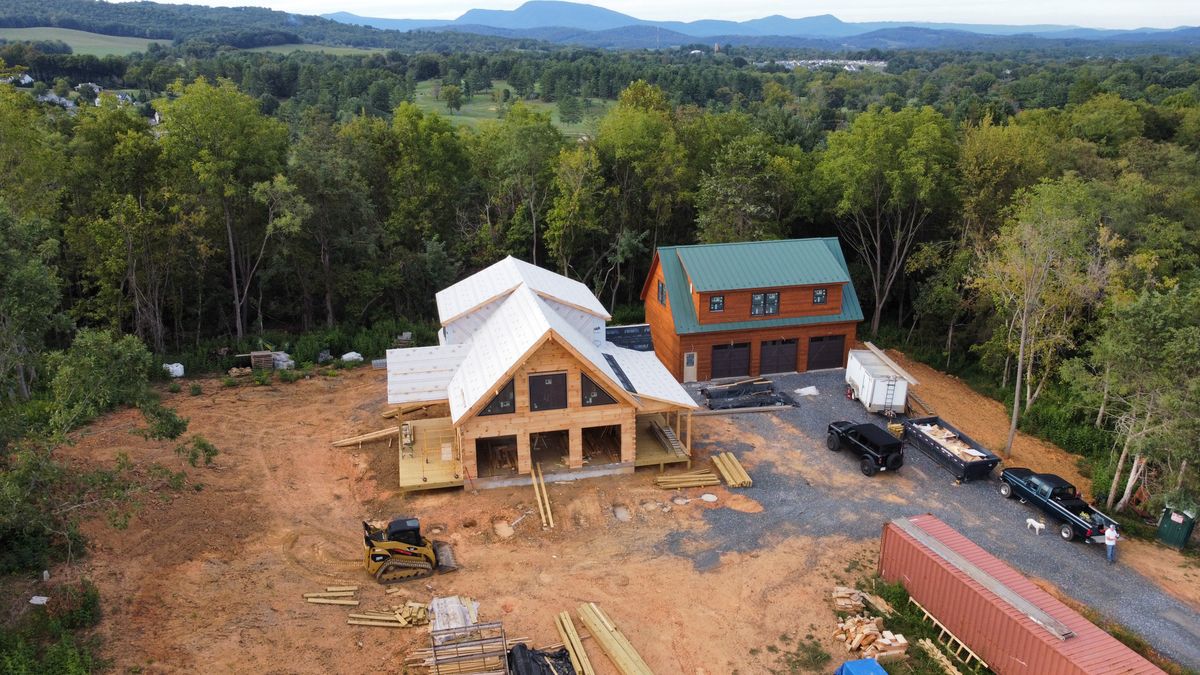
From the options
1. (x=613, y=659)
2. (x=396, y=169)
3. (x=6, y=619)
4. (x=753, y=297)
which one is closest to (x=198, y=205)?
(x=396, y=169)

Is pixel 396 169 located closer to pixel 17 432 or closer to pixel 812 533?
pixel 17 432

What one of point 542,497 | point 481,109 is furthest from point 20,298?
point 481,109

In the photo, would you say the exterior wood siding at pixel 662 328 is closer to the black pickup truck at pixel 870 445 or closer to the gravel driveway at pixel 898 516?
the gravel driveway at pixel 898 516

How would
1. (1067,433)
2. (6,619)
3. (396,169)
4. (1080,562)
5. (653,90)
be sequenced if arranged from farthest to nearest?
(653,90) < (396,169) < (1067,433) < (1080,562) < (6,619)

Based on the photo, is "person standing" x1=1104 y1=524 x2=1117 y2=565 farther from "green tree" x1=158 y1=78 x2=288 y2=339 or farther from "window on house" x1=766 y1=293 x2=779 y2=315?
"green tree" x1=158 y1=78 x2=288 y2=339

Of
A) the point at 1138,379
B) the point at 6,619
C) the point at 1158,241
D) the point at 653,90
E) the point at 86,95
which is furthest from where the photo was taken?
the point at 86,95

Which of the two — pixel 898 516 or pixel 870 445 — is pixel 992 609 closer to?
pixel 898 516
